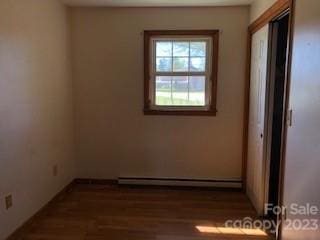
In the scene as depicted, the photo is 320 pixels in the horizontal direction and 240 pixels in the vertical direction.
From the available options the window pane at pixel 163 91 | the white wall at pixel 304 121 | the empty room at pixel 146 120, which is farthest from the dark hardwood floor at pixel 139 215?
the window pane at pixel 163 91

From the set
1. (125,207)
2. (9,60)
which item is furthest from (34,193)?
(9,60)

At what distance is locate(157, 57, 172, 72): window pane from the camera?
366 cm

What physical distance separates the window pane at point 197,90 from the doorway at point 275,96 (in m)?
1.03

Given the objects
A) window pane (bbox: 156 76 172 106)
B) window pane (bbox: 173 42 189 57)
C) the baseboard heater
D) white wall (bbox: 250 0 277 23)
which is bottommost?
the baseboard heater

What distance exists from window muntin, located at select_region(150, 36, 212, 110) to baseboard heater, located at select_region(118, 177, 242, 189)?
3.10ft

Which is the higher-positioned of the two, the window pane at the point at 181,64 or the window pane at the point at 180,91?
the window pane at the point at 181,64

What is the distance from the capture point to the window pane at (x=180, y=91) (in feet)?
12.0

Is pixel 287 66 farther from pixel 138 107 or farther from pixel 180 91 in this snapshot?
pixel 138 107

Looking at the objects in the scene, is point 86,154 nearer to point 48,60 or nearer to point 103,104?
point 103,104

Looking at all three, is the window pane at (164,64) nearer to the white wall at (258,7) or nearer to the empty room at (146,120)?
the empty room at (146,120)

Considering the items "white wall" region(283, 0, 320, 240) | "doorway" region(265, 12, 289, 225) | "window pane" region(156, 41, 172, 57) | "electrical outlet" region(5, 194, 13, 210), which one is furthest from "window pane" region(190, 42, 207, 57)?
"electrical outlet" region(5, 194, 13, 210)

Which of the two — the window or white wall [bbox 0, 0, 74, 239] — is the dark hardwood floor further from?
the window

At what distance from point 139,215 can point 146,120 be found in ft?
4.02

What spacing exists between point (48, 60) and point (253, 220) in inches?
106
